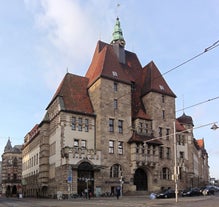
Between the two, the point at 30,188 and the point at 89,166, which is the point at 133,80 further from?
the point at 30,188

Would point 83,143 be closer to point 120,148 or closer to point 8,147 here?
point 120,148

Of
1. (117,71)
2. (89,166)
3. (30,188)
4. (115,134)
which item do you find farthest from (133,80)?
(30,188)

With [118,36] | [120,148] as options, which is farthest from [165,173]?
[118,36]

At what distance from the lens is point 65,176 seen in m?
49.9

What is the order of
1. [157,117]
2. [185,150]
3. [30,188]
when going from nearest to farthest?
1. [157,117]
2. [185,150]
3. [30,188]

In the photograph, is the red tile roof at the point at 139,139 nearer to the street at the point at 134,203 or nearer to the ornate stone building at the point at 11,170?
the street at the point at 134,203

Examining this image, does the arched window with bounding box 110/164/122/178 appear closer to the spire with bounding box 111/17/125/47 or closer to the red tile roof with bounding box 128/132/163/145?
the red tile roof with bounding box 128/132/163/145

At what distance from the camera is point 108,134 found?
55750 millimetres

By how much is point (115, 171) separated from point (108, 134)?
224 inches

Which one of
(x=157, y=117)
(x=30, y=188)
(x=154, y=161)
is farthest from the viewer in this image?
(x=30, y=188)

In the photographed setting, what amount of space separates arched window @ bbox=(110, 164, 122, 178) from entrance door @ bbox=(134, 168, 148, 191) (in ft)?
11.7

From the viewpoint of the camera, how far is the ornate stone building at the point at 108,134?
52250 millimetres

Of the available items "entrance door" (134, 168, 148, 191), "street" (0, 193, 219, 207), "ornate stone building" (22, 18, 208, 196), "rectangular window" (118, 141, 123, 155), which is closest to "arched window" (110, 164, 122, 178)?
"ornate stone building" (22, 18, 208, 196)

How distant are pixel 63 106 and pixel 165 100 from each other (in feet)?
63.3
